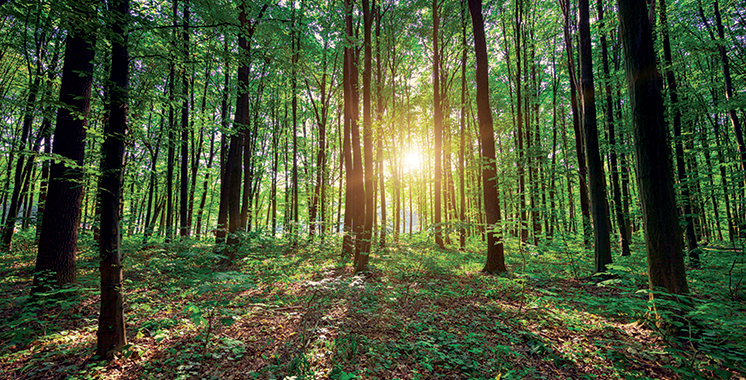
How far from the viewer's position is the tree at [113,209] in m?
3.26

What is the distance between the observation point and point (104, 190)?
3227mm

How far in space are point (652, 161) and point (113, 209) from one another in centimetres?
782

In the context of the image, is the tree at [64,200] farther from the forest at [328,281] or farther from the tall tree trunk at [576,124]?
the tall tree trunk at [576,124]

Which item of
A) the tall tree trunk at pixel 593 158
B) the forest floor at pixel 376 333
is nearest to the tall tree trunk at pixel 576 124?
the tall tree trunk at pixel 593 158

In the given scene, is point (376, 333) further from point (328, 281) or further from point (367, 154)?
point (367, 154)

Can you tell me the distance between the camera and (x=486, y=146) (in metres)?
7.51

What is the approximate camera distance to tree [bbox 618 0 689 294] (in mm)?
3824

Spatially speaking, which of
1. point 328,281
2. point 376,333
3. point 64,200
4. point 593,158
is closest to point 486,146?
point 593,158

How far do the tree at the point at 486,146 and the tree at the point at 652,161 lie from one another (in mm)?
3326

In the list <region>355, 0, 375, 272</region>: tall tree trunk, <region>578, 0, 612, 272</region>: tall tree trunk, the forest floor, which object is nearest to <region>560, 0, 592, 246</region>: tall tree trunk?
<region>578, 0, 612, 272</region>: tall tree trunk

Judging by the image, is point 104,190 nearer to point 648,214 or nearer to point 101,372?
point 101,372

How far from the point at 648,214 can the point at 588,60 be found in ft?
17.8

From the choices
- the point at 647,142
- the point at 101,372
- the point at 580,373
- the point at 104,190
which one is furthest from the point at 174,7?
the point at 580,373

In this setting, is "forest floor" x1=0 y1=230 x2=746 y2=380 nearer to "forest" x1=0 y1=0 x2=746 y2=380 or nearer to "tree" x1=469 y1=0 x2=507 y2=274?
"forest" x1=0 y1=0 x2=746 y2=380
